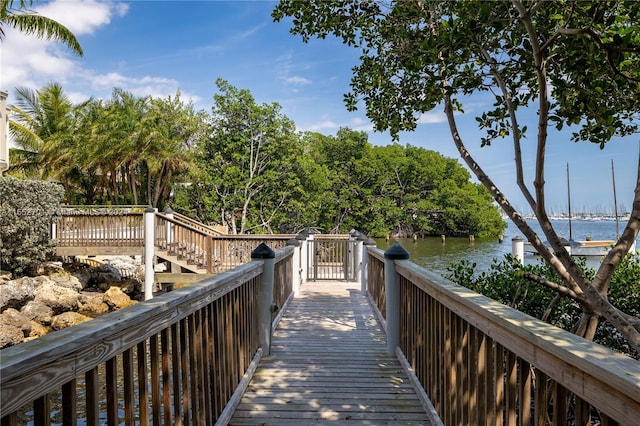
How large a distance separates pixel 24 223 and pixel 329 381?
12.6m

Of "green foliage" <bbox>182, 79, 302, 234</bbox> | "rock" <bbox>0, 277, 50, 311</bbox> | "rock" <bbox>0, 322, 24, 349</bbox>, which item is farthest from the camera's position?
"green foliage" <bbox>182, 79, 302, 234</bbox>

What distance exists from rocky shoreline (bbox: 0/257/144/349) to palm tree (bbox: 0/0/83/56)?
25.5ft

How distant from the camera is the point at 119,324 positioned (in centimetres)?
141

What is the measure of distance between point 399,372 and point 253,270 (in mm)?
1687

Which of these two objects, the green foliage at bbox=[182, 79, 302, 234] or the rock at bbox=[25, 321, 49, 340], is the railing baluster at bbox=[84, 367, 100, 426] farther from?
the green foliage at bbox=[182, 79, 302, 234]

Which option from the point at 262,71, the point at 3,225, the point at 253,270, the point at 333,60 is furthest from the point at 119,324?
the point at 333,60

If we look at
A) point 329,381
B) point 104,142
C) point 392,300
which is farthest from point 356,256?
point 104,142

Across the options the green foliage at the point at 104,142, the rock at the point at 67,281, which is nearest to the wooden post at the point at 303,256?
the rock at the point at 67,281

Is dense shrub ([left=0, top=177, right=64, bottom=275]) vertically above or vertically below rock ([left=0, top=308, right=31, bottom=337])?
above

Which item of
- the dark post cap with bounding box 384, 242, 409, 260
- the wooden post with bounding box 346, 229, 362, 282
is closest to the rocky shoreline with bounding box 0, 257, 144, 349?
the wooden post with bounding box 346, 229, 362, 282

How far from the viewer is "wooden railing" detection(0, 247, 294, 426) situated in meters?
1.04

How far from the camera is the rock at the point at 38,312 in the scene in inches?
407

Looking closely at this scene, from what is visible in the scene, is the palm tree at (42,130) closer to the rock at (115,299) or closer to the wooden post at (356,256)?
the rock at (115,299)

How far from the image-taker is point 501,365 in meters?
1.77
